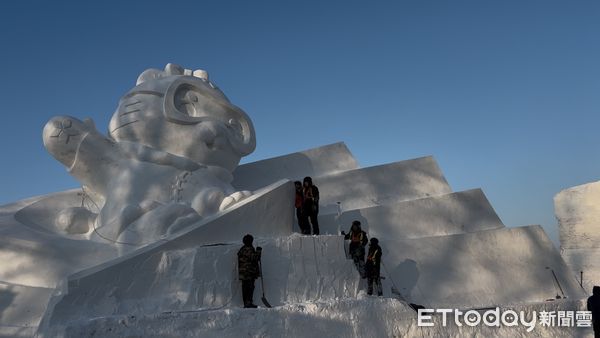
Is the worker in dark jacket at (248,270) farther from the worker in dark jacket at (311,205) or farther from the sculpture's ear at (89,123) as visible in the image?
the sculpture's ear at (89,123)

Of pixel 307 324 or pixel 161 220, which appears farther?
pixel 161 220

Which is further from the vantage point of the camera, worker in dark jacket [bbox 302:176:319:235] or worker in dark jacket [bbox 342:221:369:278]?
worker in dark jacket [bbox 302:176:319:235]

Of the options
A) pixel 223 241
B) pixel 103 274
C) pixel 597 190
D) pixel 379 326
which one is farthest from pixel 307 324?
pixel 597 190

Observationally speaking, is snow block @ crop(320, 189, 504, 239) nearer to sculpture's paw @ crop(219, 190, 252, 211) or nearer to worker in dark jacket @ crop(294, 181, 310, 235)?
worker in dark jacket @ crop(294, 181, 310, 235)

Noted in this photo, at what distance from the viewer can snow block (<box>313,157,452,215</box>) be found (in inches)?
377

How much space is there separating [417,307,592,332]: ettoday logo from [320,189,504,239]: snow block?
1.92 metres

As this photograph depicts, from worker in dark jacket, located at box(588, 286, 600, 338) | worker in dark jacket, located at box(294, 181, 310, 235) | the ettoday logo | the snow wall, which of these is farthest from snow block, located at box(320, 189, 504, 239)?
the snow wall

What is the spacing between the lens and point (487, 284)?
781 centimetres

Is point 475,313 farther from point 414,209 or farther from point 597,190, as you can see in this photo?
point 597,190

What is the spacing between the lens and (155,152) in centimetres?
881

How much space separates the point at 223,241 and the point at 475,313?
3.16 m

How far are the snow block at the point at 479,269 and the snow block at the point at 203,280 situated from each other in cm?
134

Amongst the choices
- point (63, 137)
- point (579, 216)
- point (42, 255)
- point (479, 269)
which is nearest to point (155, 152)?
point (63, 137)

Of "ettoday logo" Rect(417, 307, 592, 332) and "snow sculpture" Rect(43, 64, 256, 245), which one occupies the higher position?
"snow sculpture" Rect(43, 64, 256, 245)
